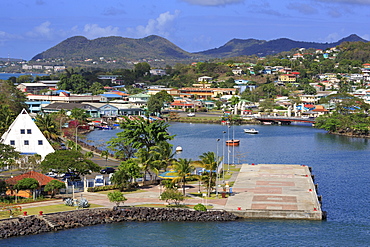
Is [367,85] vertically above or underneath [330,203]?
above

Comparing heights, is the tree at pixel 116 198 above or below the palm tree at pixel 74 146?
below

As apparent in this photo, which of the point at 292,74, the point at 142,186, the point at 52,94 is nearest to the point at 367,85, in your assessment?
the point at 292,74

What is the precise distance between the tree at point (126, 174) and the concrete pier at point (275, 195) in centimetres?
800

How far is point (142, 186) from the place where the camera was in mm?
52000

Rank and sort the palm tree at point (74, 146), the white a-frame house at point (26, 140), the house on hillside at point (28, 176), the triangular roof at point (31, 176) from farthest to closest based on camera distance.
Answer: the palm tree at point (74, 146), the white a-frame house at point (26, 140), the triangular roof at point (31, 176), the house on hillside at point (28, 176)

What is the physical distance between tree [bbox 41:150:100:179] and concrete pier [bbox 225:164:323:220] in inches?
488

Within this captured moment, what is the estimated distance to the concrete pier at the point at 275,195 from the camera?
4325 cm

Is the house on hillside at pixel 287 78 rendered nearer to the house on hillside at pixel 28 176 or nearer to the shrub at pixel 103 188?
the shrub at pixel 103 188

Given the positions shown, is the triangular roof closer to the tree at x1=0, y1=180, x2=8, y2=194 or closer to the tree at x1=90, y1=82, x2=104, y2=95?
the tree at x1=0, y1=180, x2=8, y2=194

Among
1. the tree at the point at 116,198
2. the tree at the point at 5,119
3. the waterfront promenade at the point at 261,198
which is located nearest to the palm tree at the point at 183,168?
the waterfront promenade at the point at 261,198

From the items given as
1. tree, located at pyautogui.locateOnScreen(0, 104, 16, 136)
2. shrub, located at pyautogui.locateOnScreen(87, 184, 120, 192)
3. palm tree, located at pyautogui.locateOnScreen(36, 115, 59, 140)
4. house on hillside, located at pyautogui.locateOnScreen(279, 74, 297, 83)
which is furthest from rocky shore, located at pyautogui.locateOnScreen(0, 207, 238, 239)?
house on hillside, located at pyautogui.locateOnScreen(279, 74, 297, 83)

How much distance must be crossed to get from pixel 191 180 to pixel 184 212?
11631 millimetres

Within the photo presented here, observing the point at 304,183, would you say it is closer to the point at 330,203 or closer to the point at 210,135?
the point at 330,203

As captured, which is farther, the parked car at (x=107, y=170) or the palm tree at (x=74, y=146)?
the palm tree at (x=74, y=146)
